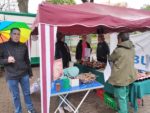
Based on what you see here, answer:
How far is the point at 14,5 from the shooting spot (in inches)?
1032

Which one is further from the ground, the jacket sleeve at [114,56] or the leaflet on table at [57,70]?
the jacket sleeve at [114,56]

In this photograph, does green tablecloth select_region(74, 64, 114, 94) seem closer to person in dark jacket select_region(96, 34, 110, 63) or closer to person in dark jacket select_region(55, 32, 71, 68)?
person in dark jacket select_region(55, 32, 71, 68)

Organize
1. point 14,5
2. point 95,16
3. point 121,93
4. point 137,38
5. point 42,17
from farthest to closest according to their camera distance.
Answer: point 14,5 < point 137,38 < point 121,93 < point 95,16 < point 42,17

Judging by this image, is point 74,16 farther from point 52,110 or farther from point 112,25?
point 52,110

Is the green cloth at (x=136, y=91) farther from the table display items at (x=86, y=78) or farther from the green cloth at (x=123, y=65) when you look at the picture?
the table display items at (x=86, y=78)

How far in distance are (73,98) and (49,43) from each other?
117 inches

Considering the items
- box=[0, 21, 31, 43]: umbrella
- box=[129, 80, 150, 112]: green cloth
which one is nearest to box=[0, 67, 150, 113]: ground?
box=[129, 80, 150, 112]: green cloth

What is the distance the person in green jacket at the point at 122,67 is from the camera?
184 inches

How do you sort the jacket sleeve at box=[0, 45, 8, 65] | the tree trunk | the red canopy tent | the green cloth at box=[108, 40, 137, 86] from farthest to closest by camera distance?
the tree trunk < the green cloth at box=[108, 40, 137, 86] < the jacket sleeve at box=[0, 45, 8, 65] < the red canopy tent

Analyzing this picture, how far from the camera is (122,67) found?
4695 millimetres

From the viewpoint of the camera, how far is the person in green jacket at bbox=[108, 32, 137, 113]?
4684 millimetres

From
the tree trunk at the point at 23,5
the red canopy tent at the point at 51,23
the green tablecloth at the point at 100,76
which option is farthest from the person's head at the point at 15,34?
the tree trunk at the point at 23,5

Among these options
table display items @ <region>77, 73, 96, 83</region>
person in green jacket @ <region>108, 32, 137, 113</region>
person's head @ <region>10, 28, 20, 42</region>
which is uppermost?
person's head @ <region>10, 28, 20, 42</region>

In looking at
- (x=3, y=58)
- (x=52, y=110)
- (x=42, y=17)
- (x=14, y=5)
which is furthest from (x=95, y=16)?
(x=14, y=5)
